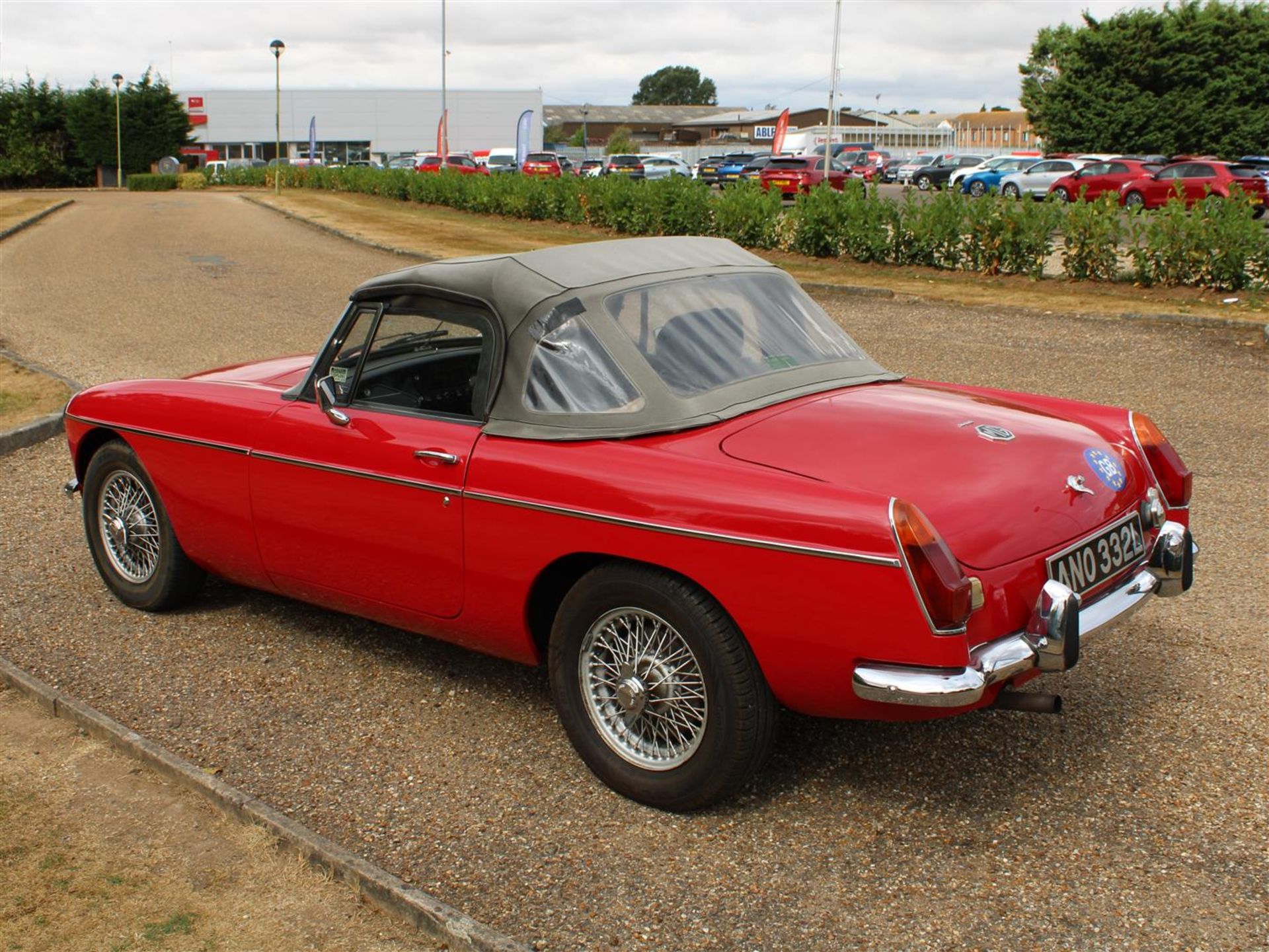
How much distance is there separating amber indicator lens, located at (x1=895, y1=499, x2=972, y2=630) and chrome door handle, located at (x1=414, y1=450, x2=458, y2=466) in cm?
157

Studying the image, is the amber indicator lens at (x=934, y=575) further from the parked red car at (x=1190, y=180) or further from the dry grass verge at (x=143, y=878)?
the parked red car at (x=1190, y=180)

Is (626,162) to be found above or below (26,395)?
above

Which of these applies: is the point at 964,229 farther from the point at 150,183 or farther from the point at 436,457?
the point at 150,183

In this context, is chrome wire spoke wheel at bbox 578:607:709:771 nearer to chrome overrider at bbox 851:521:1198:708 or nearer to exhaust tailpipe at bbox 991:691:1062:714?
chrome overrider at bbox 851:521:1198:708

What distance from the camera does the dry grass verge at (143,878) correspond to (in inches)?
129

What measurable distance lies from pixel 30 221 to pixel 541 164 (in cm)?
1916

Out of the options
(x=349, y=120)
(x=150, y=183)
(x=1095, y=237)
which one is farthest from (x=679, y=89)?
(x=1095, y=237)

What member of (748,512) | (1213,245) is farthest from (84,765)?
(1213,245)

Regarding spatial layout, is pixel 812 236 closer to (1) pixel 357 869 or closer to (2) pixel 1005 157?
(1) pixel 357 869

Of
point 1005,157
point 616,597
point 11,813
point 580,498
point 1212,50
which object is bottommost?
point 11,813

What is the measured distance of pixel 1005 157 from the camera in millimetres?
42156

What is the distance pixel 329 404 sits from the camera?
459 centimetres

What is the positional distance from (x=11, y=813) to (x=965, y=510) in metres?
3.05

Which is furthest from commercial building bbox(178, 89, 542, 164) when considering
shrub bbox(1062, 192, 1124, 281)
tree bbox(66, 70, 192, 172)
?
shrub bbox(1062, 192, 1124, 281)
